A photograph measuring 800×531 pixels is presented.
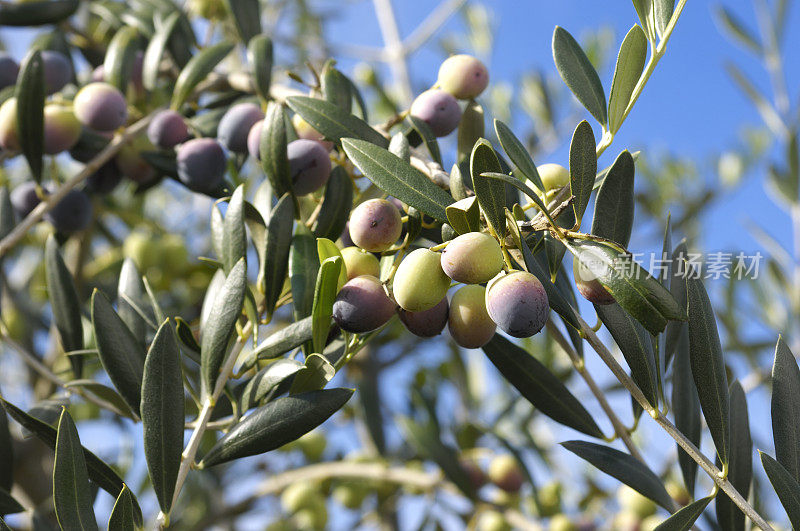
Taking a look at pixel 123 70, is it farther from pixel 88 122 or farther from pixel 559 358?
pixel 559 358

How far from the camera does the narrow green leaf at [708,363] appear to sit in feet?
2.25

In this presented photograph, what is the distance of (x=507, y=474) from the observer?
164 centimetres

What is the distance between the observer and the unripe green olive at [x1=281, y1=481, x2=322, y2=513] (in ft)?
6.40

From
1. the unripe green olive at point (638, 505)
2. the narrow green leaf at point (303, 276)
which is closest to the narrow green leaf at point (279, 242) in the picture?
the narrow green leaf at point (303, 276)

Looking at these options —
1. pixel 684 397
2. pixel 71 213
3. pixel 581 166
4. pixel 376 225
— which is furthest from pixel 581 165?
pixel 71 213

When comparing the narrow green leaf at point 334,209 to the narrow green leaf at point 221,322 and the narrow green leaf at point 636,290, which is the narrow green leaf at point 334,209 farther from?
the narrow green leaf at point 636,290

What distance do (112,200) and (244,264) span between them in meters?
1.46

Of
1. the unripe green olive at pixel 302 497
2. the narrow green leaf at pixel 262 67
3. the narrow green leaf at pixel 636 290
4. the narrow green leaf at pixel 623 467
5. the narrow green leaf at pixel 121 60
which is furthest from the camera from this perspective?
the unripe green olive at pixel 302 497

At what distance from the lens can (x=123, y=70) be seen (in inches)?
48.2

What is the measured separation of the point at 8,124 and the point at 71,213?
0.75ft

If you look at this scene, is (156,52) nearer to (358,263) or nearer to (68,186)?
(68,186)

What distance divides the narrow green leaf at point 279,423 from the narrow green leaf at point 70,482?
0.39 feet

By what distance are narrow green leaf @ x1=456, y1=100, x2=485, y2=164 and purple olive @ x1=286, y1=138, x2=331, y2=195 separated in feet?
0.62

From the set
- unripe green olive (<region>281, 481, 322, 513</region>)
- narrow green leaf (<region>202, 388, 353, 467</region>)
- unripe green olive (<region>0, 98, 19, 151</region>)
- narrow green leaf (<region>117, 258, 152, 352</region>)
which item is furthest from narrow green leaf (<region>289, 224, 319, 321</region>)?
unripe green olive (<region>281, 481, 322, 513</region>)
